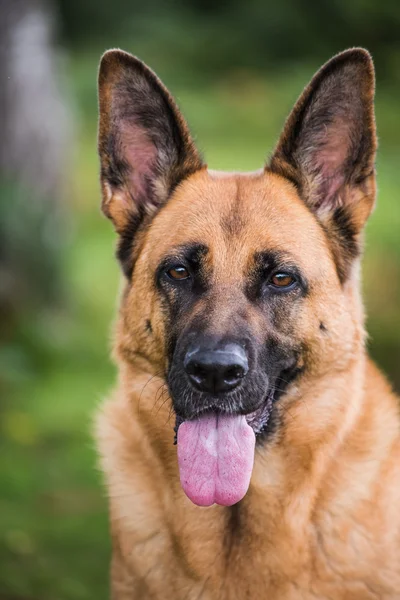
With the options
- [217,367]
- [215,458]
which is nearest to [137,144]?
[217,367]

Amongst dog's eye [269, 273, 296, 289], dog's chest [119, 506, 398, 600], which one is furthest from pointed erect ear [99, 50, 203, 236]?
dog's chest [119, 506, 398, 600]

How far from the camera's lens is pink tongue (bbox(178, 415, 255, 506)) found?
3258mm

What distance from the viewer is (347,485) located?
3502 millimetres

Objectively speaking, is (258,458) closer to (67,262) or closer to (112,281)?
(67,262)

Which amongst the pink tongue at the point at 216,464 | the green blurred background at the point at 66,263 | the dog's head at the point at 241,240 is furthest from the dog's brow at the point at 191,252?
the green blurred background at the point at 66,263

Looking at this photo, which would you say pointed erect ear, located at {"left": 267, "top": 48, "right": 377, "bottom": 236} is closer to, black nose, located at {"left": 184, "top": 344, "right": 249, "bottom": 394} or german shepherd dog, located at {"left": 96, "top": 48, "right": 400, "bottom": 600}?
german shepherd dog, located at {"left": 96, "top": 48, "right": 400, "bottom": 600}

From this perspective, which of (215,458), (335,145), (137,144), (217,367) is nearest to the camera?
(217,367)

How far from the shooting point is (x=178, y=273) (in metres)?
3.55

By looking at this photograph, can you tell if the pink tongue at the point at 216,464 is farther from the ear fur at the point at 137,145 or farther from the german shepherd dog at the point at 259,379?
the ear fur at the point at 137,145

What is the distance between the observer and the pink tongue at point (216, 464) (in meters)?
3.26

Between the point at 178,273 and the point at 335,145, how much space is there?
89 cm

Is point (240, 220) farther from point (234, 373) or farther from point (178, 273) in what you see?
point (234, 373)

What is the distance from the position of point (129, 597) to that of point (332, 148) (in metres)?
2.15

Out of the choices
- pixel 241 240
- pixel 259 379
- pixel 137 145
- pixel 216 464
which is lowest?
pixel 216 464
